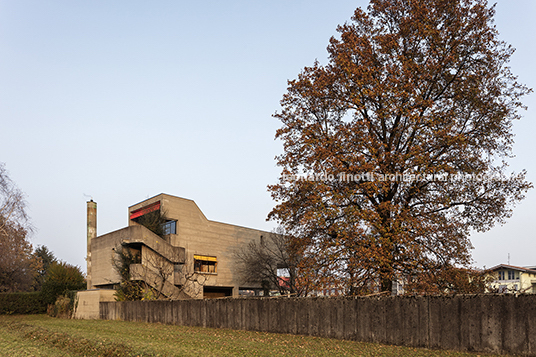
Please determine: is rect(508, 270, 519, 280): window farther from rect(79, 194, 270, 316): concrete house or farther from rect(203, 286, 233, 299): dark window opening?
rect(203, 286, 233, 299): dark window opening

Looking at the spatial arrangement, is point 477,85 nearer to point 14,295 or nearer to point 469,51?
point 469,51

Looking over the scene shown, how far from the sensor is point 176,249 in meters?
41.9

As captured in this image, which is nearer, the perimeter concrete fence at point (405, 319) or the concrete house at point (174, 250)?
the perimeter concrete fence at point (405, 319)

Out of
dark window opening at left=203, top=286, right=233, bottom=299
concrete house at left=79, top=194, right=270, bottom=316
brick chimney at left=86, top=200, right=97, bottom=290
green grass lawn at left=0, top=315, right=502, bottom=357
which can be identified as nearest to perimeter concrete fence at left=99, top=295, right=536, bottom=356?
green grass lawn at left=0, top=315, right=502, bottom=357

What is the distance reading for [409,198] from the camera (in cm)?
2097

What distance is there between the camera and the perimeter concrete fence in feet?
39.7

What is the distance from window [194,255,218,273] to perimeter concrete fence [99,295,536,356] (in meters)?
24.7

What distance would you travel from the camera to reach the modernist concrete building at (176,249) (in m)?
40.1

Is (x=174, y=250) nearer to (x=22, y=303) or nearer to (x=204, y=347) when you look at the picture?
(x=22, y=303)

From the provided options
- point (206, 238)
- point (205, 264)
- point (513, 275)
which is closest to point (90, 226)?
point (206, 238)

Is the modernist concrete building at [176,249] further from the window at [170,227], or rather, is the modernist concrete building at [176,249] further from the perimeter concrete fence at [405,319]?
the perimeter concrete fence at [405,319]

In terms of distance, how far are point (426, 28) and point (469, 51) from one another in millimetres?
2483

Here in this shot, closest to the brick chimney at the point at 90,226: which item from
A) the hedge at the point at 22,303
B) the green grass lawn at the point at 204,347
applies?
the hedge at the point at 22,303

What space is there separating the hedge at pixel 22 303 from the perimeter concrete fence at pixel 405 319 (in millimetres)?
29804
